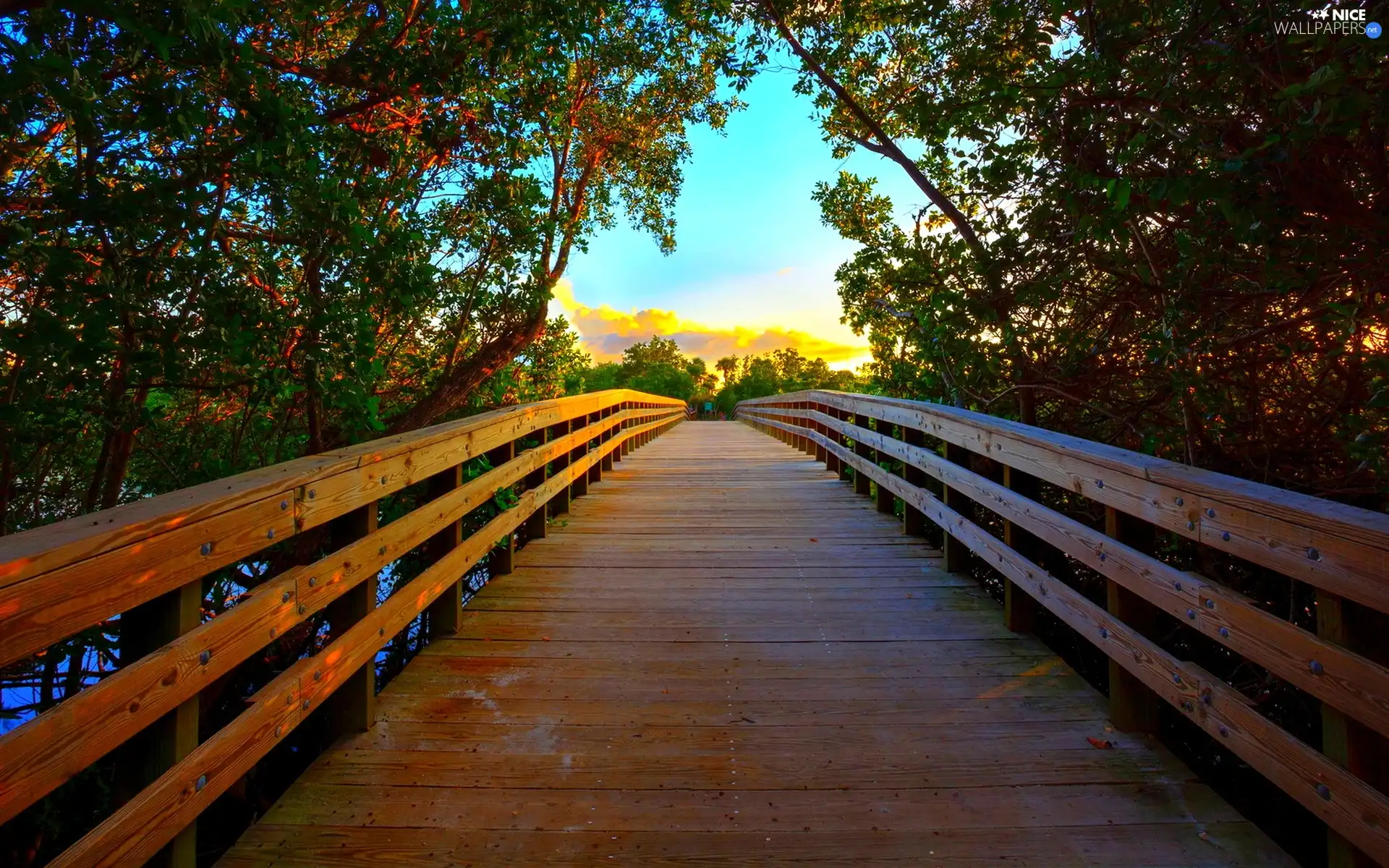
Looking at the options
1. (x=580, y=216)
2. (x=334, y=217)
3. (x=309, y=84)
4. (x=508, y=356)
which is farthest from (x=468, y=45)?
(x=580, y=216)

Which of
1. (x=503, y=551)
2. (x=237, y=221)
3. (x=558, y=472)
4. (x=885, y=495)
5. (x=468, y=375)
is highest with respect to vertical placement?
(x=237, y=221)

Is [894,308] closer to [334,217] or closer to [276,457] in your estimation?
[334,217]

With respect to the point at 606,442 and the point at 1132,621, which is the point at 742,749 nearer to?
the point at 1132,621

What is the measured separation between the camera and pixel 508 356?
753 cm

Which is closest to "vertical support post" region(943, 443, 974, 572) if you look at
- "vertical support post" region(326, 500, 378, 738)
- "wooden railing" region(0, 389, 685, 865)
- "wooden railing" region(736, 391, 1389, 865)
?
"wooden railing" region(736, 391, 1389, 865)

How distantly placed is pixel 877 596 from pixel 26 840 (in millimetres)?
4368

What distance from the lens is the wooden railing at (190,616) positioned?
1260 mm

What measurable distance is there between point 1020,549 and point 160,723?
3268 mm

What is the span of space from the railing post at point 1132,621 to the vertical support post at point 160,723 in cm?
281

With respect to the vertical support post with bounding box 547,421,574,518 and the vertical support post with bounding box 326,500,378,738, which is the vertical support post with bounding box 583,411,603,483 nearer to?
the vertical support post with bounding box 547,421,574,518

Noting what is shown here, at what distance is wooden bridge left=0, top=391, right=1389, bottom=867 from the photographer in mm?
1510

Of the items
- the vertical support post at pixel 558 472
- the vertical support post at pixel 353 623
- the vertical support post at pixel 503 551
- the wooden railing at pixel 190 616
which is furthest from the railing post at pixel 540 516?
the vertical support post at pixel 353 623

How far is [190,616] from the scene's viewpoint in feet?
5.40

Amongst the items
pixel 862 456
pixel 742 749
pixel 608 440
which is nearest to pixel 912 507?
pixel 862 456
